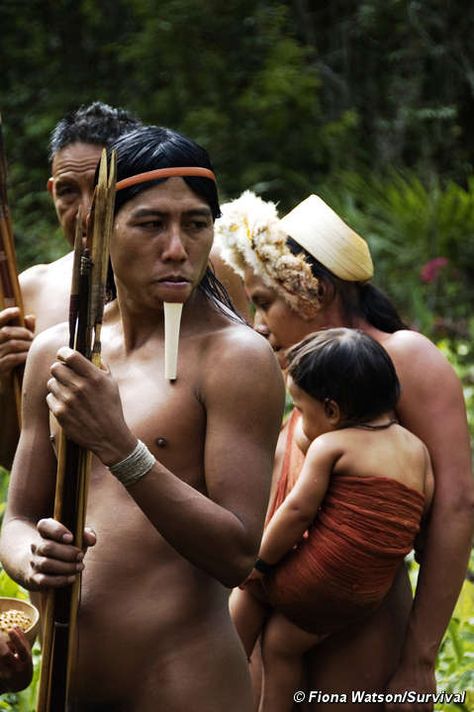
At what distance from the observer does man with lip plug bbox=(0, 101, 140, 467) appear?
3504mm

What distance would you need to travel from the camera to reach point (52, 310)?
3625mm

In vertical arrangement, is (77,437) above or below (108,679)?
above

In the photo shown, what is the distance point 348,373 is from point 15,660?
1134 millimetres

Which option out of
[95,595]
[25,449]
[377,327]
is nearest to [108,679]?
[95,595]

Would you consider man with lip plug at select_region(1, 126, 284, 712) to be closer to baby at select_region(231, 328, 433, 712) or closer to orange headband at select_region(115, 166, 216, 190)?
orange headband at select_region(115, 166, 216, 190)

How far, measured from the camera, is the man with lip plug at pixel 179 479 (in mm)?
2348

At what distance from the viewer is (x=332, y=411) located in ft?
10.2

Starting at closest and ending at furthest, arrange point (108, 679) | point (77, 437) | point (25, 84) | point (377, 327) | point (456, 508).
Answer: point (77, 437)
point (108, 679)
point (456, 508)
point (377, 327)
point (25, 84)

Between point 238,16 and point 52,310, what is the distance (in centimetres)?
893

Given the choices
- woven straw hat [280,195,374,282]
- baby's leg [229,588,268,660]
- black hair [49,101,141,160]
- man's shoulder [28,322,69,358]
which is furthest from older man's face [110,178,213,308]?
black hair [49,101,141,160]

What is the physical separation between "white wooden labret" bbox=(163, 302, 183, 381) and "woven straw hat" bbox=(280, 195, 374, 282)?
Answer: 3.04 ft

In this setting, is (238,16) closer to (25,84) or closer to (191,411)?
(25,84)

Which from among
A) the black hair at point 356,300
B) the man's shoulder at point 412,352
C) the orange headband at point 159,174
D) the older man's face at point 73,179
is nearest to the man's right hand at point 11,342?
the older man's face at point 73,179

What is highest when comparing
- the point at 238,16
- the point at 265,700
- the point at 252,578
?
the point at 252,578
